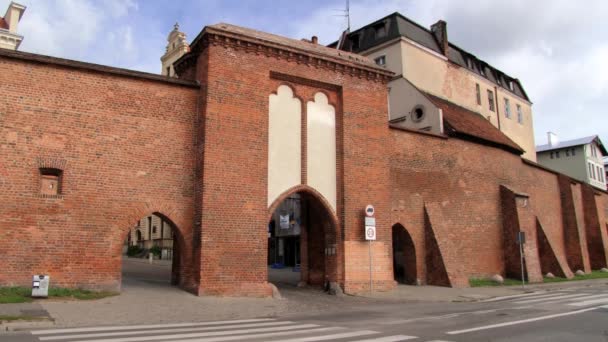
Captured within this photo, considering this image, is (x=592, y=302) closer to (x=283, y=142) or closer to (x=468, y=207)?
(x=468, y=207)

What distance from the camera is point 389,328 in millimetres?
10000

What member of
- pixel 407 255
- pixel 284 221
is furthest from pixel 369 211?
pixel 284 221

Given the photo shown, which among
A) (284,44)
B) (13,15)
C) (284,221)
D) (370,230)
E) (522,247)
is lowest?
(522,247)

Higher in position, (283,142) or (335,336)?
(283,142)

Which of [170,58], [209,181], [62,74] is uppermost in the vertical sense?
[170,58]

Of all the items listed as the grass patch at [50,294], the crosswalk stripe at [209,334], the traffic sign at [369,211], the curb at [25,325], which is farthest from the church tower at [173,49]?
the crosswalk stripe at [209,334]

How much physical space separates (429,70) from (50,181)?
24.2m

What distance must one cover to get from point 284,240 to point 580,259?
20.7 metres

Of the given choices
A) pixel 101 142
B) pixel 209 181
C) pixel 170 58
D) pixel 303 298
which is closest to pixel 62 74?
pixel 101 142

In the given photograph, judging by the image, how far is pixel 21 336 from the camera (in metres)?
8.66

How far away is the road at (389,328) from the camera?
28.5ft

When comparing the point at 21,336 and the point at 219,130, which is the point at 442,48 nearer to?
the point at 219,130

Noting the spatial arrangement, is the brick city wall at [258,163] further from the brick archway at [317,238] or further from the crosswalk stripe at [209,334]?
the crosswalk stripe at [209,334]

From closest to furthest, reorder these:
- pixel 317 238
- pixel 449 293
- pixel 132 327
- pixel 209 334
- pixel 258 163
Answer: pixel 209 334 → pixel 132 327 → pixel 258 163 → pixel 449 293 → pixel 317 238
